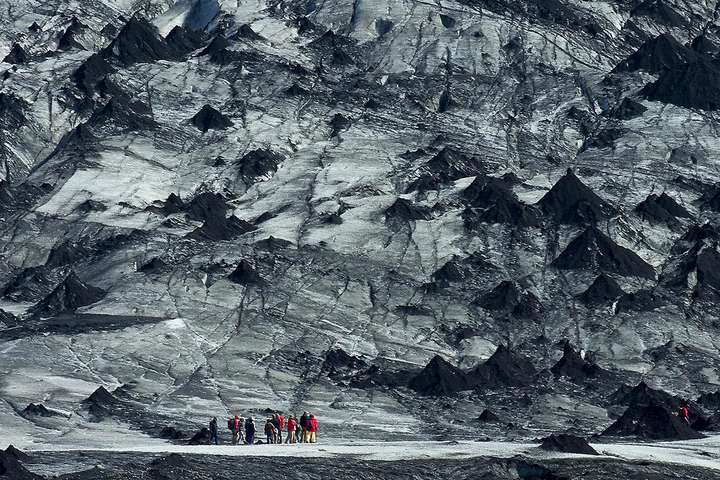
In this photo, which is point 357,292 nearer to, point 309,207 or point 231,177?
point 309,207

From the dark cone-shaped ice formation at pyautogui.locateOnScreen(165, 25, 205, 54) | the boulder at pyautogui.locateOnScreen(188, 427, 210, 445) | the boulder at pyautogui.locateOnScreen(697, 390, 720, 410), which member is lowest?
the boulder at pyautogui.locateOnScreen(188, 427, 210, 445)

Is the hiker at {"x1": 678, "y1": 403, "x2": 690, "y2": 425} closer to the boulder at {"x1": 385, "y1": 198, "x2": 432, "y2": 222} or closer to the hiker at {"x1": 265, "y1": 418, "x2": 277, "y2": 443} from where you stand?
the hiker at {"x1": 265, "y1": 418, "x2": 277, "y2": 443}

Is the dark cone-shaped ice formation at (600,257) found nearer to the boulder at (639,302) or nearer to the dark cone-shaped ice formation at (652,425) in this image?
the boulder at (639,302)

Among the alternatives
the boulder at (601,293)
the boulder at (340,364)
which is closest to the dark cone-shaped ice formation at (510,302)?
the boulder at (601,293)

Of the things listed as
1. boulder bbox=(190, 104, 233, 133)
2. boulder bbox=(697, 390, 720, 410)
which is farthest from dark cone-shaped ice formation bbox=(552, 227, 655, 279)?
boulder bbox=(190, 104, 233, 133)

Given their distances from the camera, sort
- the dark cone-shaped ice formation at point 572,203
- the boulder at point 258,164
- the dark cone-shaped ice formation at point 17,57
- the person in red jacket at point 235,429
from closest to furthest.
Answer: the person in red jacket at point 235,429 → the dark cone-shaped ice formation at point 572,203 → the boulder at point 258,164 → the dark cone-shaped ice formation at point 17,57

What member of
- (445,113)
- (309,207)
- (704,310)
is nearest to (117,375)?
(309,207)
